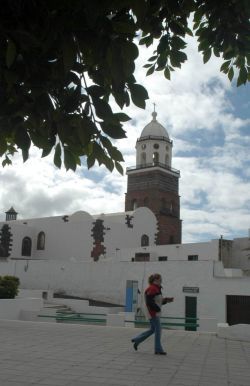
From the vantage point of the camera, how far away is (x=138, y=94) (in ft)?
10.8

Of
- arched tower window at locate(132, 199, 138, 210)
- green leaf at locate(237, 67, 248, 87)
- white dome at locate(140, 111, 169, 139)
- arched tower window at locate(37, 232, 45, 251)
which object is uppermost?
white dome at locate(140, 111, 169, 139)

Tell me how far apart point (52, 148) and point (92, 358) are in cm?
525

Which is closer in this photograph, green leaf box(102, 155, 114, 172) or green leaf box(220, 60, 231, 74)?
green leaf box(102, 155, 114, 172)

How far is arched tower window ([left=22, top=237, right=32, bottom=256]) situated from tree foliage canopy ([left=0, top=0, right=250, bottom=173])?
38406 mm

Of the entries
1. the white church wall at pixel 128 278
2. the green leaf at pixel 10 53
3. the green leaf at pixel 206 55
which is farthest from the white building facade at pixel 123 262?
the green leaf at pixel 10 53

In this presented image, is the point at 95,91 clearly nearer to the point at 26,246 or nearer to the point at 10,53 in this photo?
the point at 10,53

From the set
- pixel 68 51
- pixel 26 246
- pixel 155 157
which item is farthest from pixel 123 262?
pixel 68 51

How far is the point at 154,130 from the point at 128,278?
26.0 meters

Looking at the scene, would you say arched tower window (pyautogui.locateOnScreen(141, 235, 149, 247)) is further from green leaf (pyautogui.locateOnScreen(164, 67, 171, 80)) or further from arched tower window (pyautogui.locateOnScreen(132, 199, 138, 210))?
green leaf (pyautogui.locateOnScreen(164, 67, 171, 80))

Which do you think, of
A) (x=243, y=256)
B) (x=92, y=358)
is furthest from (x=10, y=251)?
(x=92, y=358)

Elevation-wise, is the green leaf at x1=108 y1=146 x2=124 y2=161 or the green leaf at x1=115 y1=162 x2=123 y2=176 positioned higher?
the green leaf at x1=108 y1=146 x2=124 y2=161

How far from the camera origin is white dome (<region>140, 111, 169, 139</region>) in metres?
51.3

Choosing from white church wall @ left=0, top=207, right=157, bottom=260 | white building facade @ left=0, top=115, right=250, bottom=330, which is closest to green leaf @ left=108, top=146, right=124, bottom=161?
white building facade @ left=0, top=115, right=250, bottom=330

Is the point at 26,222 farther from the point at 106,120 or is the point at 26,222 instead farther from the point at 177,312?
the point at 106,120
